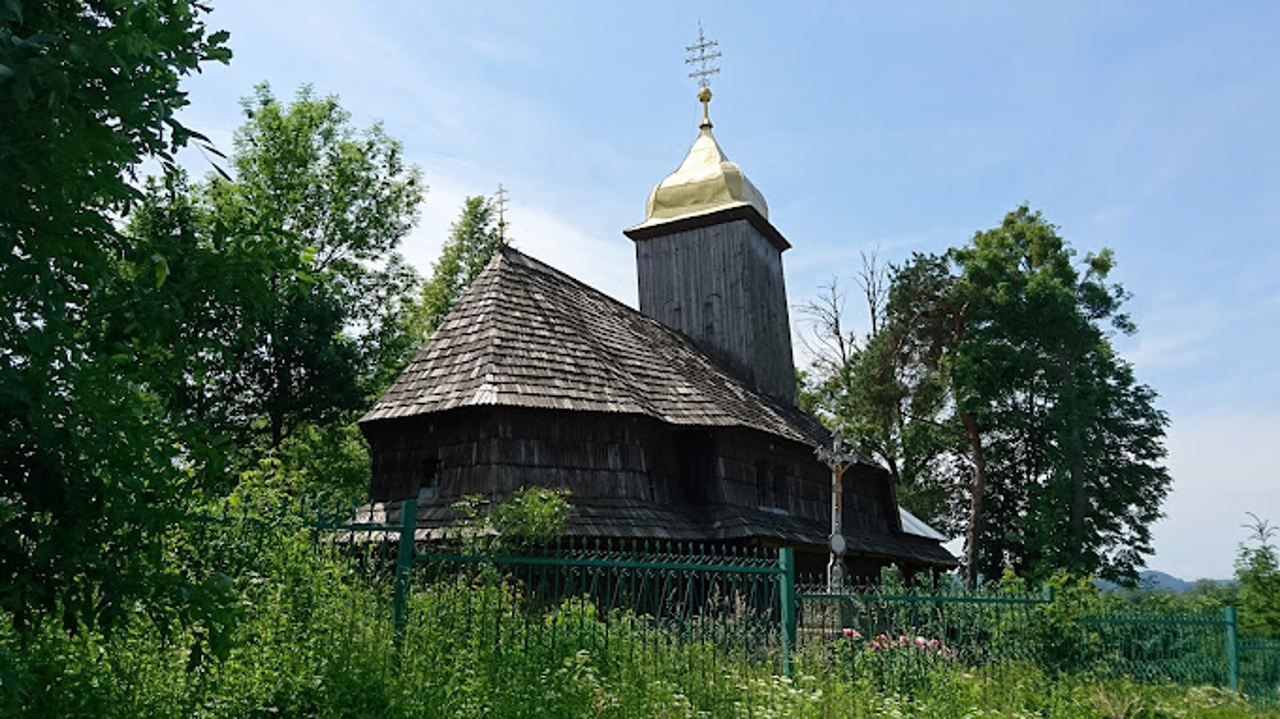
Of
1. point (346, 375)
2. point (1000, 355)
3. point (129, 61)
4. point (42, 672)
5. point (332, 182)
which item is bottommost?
point (42, 672)

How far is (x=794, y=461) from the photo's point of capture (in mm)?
20266

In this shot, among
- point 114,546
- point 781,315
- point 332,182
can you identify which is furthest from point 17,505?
point 332,182

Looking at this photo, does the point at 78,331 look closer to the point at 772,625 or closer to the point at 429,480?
the point at 772,625

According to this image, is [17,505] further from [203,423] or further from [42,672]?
[42,672]

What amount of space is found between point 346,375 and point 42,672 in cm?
1830

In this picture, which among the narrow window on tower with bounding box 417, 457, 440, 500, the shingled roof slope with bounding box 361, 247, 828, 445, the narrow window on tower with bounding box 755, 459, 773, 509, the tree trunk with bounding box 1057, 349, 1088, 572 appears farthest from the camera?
the tree trunk with bounding box 1057, 349, 1088, 572

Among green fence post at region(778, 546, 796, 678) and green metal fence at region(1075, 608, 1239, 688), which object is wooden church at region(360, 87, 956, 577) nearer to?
green fence post at region(778, 546, 796, 678)

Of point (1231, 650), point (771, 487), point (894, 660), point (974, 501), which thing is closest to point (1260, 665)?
point (1231, 650)

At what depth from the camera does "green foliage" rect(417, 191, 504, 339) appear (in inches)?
1325

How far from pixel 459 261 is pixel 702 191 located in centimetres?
1216

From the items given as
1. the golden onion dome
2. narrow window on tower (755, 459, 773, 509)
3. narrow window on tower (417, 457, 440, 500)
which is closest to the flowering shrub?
narrow window on tower (417, 457, 440, 500)

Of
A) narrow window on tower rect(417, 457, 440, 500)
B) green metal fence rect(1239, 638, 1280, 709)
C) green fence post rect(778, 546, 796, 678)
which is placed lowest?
green metal fence rect(1239, 638, 1280, 709)

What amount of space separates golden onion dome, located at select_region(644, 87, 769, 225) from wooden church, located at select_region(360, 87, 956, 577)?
0.93 m

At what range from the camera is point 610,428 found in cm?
1580
